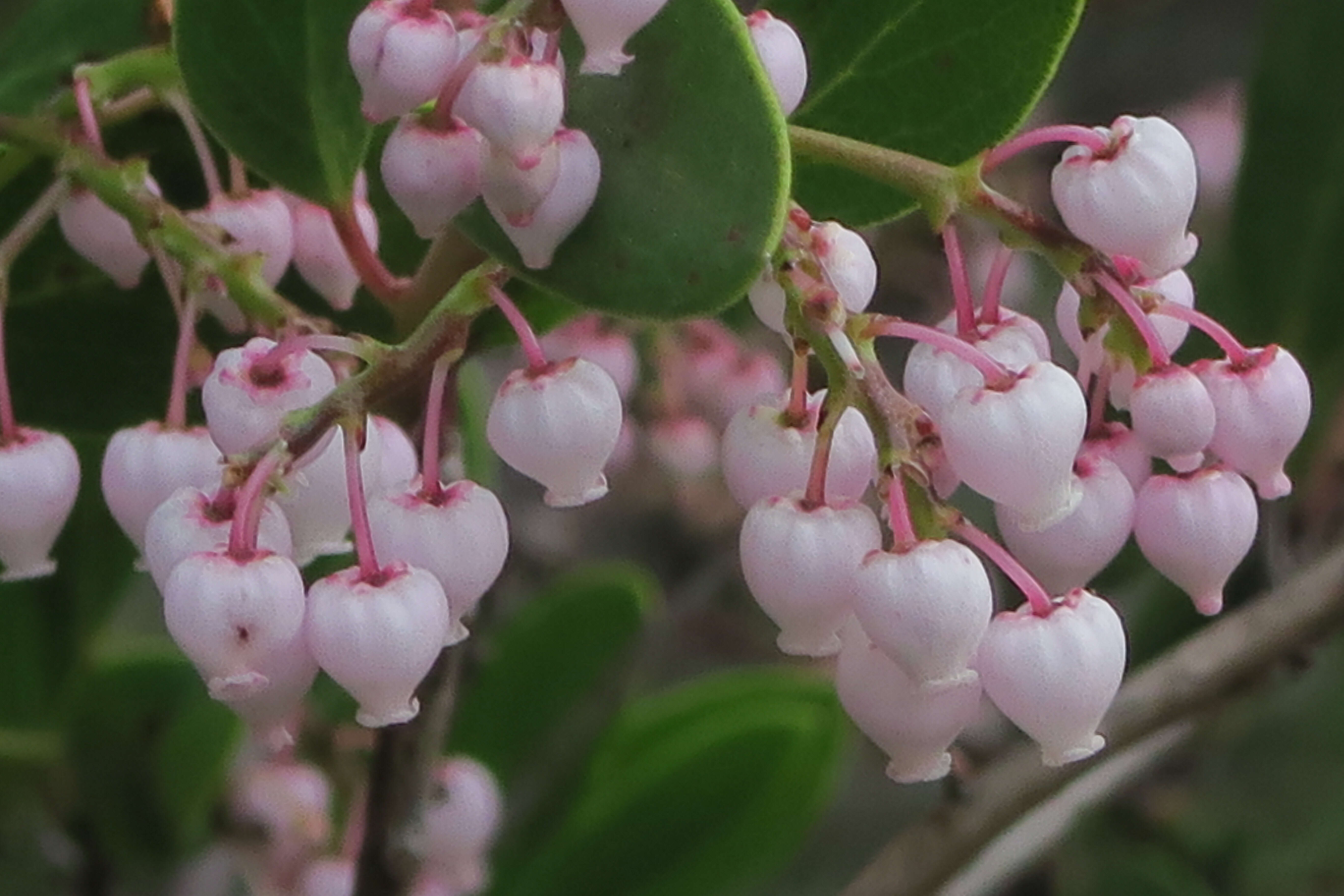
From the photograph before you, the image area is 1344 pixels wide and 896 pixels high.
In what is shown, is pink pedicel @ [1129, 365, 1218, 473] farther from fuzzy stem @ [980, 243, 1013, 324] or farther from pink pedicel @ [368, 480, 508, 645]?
pink pedicel @ [368, 480, 508, 645]

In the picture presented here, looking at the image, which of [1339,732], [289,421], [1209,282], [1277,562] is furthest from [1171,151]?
[1339,732]

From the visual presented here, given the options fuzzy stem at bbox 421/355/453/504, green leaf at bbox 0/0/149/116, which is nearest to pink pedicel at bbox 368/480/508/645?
fuzzy stem at bbox 421/355/453/504

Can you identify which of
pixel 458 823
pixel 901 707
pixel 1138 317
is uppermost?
pixel 1138 317

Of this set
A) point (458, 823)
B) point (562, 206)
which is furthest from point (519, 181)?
point (458, 823)

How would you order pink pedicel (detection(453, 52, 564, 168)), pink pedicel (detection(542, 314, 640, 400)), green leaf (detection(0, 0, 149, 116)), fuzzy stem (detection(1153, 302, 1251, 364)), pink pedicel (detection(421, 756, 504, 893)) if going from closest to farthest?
pink pedicel (detection(453, 52, 564, 168)) < fuzzy stem (detection(1153, 302, 1251, 364)) < green leaf (detection(0, 0, 149, 116)) < pink pedicel (detection(421, 756, 504, 893)) < pink pedicel (detection(542, 314, 640, 400))

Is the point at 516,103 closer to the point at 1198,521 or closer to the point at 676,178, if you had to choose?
the point at 676,178

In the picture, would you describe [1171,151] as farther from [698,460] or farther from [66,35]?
[698,460]

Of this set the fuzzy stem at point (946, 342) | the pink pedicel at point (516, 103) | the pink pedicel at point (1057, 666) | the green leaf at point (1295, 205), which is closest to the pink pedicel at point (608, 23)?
the pink pedicel at point (516, 103)
